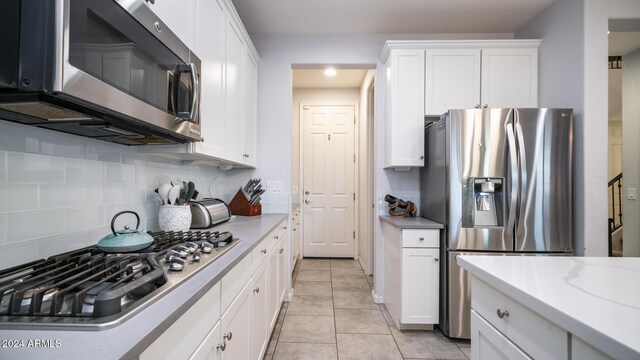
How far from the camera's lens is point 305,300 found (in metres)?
2.80

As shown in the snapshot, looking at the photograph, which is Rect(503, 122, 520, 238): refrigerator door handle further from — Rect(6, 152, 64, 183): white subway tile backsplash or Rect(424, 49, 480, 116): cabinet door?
Rect(6, 152, 64, 183): white subway tile backsplash

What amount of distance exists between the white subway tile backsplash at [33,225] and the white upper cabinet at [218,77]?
50 cm

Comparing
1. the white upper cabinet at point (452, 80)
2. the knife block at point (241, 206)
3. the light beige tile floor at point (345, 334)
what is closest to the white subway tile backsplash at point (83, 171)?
the knife block at point (241, 206)

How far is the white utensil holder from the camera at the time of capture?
1504 mm

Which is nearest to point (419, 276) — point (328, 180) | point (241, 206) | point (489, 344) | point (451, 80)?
point (489, 344)

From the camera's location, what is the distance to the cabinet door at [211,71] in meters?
1.49

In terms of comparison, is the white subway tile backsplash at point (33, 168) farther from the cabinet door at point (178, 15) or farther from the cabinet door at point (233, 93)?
the cabinet door at point (233, 93)

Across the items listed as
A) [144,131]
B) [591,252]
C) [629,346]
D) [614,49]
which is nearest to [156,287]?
[144,131]

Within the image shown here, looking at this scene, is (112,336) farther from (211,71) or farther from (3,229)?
(211,71)

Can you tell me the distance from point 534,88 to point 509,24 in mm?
736

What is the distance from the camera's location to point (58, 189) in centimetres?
99

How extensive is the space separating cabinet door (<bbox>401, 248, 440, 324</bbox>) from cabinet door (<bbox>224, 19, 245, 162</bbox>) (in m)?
1.54

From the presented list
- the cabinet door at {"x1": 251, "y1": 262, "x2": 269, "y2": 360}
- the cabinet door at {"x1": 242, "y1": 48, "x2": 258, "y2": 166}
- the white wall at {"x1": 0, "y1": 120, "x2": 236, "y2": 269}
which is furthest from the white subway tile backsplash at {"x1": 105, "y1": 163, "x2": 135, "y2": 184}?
the cabinet door at {"x1": 242, "y1": 48, "x2": 258, "y2": 166}

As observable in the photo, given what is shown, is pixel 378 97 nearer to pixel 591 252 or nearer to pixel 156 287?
pixel 591 252
